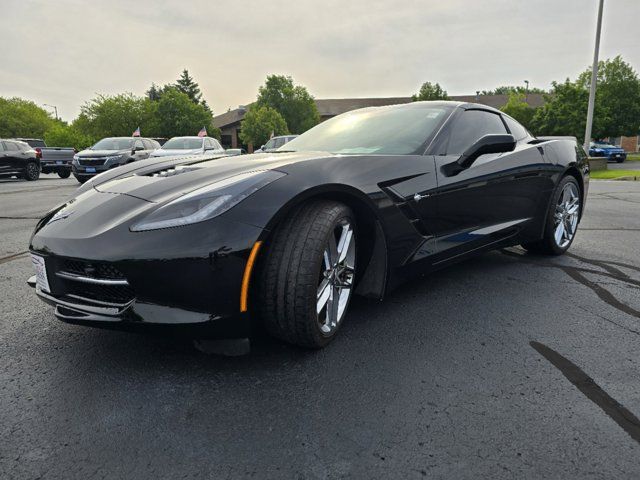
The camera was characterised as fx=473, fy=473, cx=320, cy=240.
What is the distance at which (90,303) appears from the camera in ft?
6.40

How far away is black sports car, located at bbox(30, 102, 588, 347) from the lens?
6.12 ft

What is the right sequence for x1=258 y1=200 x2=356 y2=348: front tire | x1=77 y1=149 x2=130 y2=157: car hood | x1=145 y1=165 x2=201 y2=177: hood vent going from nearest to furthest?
x1=258 y1=200 x2=356 y2=348: front tire < x1=145 y1=165 x2=201 y2=177: hood vent < x1=77 y1=149 x2=130 y2=157: car hood

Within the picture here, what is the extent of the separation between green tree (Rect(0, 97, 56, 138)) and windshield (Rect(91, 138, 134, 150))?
52347mm

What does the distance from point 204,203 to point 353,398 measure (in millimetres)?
992

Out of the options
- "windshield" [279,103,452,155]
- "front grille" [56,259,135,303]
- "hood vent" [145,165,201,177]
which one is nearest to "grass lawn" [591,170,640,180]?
"windshield" [279,103,452,155]

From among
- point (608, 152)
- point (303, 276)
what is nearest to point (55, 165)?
point (303, 276)

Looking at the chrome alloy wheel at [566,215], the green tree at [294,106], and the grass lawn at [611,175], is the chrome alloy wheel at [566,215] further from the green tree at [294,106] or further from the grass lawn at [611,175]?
the green tree at [294,106]

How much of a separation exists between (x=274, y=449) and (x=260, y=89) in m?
71.7

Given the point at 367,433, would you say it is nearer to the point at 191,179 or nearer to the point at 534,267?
the point at 191,179

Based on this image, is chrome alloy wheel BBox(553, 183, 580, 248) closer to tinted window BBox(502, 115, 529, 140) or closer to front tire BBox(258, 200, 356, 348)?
tinted window BBox(502, 115, 529, 140)

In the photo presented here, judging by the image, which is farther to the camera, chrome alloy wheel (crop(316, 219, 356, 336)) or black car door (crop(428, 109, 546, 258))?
black car door (crop(428, 109, 546, 258))

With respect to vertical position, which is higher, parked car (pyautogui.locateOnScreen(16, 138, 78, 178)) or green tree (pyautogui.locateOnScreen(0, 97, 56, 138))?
green tree (pyautogui.locateOnScreen(0, 97, 56, 138))

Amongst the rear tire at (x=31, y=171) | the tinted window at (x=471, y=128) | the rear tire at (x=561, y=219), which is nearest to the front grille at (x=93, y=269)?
the tinted window at (x=471, y=128)

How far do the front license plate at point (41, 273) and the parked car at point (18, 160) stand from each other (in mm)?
16317
